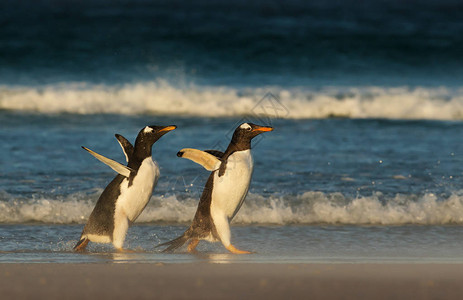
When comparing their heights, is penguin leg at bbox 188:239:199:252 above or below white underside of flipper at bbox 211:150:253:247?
below

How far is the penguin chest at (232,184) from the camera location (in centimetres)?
588

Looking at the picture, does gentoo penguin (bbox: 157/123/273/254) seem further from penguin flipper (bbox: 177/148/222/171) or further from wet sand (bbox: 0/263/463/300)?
wet sand (bbox: 0/263/463/300)

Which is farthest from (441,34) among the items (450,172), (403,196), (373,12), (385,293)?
A: (385,293)

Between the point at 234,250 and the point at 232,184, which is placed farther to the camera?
the point at 232,184

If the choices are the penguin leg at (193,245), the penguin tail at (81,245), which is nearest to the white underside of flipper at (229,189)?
the penguin leg at (193,245)

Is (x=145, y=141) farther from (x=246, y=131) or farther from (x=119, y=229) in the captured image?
(x=246, y=131)

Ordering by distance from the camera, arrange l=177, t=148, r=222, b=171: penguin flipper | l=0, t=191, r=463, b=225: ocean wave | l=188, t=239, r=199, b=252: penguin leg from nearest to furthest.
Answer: l=177, t=148, r=222, b=171: penguin flipper < l=188, t=239, r=199, b=252: penguin leg < l=0, t=191, r=463, b=225: ocean wave

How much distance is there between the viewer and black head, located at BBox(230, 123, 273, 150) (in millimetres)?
5891

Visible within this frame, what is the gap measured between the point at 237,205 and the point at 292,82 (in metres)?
12.9

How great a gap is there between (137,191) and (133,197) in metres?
0.05

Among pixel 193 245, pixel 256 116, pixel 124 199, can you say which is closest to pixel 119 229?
pixel 124 199

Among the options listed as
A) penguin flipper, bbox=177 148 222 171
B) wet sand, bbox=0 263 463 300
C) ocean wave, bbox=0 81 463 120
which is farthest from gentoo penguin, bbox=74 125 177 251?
ocean wave, bbox=0 81 463 120

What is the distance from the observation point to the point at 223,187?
5895mm

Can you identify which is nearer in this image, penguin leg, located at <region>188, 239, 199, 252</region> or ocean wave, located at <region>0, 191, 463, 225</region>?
penguin leg, located at <region>188, 239, 199, 252</region>
